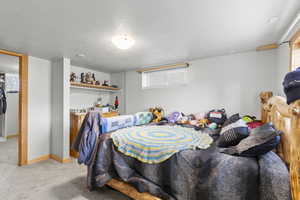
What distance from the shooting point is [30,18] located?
155cm

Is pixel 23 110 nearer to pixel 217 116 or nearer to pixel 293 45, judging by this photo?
pixel 217 116

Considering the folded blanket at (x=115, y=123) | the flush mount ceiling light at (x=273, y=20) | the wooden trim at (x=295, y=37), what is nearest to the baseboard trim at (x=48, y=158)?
the folded blanket at (x=115, y=123)

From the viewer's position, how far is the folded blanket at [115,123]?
2121 millimetres

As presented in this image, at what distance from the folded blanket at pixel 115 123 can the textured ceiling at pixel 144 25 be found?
125 cm

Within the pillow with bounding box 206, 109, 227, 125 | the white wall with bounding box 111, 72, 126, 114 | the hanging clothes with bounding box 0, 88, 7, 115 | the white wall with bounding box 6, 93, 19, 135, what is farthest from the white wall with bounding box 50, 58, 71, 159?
the pillow with bounding box 206, 109, 227, 125

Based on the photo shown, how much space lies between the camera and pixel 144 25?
1.69 m

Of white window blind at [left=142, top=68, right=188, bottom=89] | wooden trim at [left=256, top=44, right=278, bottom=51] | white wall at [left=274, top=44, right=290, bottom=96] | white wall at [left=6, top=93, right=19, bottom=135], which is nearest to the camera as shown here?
white wall at [left=274, top=44, right=290, bottom=96]

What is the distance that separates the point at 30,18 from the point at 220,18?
2.13 metres

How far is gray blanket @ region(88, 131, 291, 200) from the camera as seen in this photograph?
3.37ft

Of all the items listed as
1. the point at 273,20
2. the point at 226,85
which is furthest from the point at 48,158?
the point at 273,20

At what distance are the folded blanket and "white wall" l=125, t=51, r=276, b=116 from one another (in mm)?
1371

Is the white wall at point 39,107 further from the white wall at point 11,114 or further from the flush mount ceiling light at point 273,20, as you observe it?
the flush mount ceiling light at point 273,20

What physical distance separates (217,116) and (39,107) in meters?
3.72

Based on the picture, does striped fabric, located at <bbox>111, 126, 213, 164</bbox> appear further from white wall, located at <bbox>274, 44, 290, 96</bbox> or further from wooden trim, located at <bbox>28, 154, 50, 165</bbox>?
wooden trim, located at <bbox>28, 154, 50, 165</bbox>
